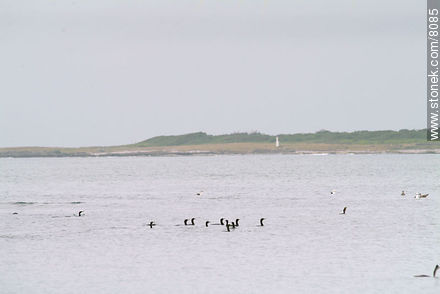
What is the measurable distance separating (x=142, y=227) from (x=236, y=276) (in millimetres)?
16093

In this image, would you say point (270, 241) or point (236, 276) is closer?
point (236, 276)

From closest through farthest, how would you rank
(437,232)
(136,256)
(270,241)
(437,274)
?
1. (437,274)
2. (136,256)
3. (270,241)
4. (437,232)

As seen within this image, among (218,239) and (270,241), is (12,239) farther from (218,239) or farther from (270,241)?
A: (270,241)

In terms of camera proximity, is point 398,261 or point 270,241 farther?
point 270,241

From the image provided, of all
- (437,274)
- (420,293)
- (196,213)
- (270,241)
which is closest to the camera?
(420,293)

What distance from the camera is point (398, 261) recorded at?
103 ft

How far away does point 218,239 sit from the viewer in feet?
128

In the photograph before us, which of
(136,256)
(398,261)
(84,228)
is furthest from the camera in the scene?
(84,228)

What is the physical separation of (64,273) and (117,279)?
243cm

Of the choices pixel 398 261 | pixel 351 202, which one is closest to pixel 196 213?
pixel 351 202

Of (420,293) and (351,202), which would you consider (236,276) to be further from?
(351,202)

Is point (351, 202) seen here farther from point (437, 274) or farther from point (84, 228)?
point (437, 274)

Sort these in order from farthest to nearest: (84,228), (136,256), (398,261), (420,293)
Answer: (84,228) < (136,256) < (398,261) < (420,293)

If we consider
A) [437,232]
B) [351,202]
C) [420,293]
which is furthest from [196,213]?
[420,293]
